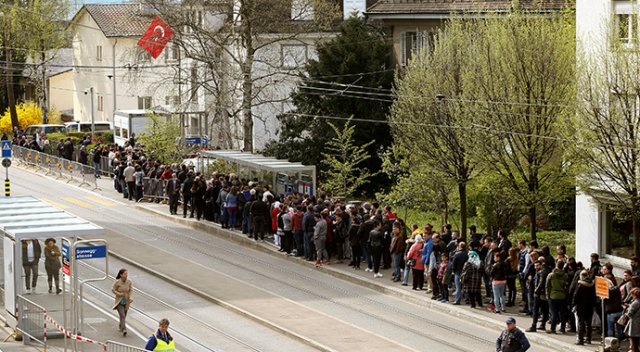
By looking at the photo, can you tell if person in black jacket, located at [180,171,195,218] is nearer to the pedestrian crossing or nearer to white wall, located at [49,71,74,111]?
the pedestrian crossing

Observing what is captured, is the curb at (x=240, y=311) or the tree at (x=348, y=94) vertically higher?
the tree at (x=348, y=94)

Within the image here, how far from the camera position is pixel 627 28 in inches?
1082

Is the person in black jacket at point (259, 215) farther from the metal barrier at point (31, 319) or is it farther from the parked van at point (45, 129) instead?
the parked van at point (45, 129)

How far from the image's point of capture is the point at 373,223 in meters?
33.1

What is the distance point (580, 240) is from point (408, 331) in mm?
6423

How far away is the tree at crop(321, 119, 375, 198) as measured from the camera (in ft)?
154

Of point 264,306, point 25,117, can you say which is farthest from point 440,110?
point 25,117

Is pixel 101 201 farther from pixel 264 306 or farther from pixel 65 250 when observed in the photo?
pixel 65 250

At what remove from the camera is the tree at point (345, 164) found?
4694cm

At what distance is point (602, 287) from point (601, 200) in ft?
19.3

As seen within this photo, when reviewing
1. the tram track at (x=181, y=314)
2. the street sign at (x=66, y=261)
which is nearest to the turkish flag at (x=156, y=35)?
the tram track at (x=181, y=314)

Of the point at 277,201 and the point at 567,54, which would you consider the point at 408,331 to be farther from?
the point at 277,201

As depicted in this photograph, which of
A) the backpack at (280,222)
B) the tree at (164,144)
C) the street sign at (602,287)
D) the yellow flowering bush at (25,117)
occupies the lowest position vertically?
the street sign at (602,287)

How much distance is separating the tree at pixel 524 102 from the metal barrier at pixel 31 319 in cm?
1288
